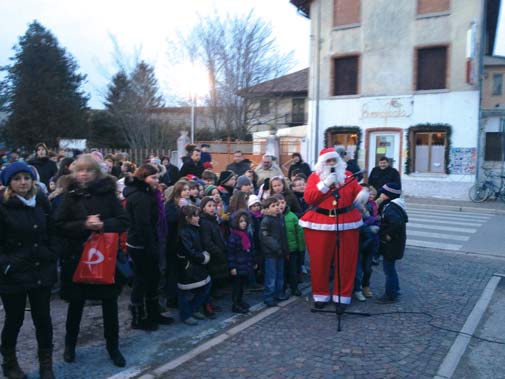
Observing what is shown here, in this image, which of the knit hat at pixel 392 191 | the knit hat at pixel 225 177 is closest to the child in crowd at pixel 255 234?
the knit hat at pixel 225 177

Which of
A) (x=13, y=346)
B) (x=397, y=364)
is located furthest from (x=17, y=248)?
(x=397, y=364)

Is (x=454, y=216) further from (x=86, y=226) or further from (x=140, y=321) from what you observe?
(x=86, y=226)

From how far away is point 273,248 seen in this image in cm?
573

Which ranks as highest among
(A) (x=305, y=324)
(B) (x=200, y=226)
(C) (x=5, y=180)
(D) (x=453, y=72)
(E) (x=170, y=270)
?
(D) (x=453, y=72)

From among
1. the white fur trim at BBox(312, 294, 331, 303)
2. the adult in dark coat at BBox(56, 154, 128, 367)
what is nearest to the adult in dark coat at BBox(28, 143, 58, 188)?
the adult in dark coat at BBox(56, 154, 128, 367)

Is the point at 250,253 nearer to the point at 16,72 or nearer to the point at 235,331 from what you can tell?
the point at 235,331

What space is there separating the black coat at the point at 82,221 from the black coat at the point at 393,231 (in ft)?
10.8

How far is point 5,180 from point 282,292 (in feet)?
11.9

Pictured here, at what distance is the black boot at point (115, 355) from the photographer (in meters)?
4.10

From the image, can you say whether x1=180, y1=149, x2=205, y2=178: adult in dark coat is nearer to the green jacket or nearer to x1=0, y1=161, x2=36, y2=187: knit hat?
the green jacket

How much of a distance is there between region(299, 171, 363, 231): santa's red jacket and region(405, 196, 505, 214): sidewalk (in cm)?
1242

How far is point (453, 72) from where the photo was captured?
19.3m

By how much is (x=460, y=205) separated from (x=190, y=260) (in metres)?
15.1

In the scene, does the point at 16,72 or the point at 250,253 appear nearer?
the point at 250,253
